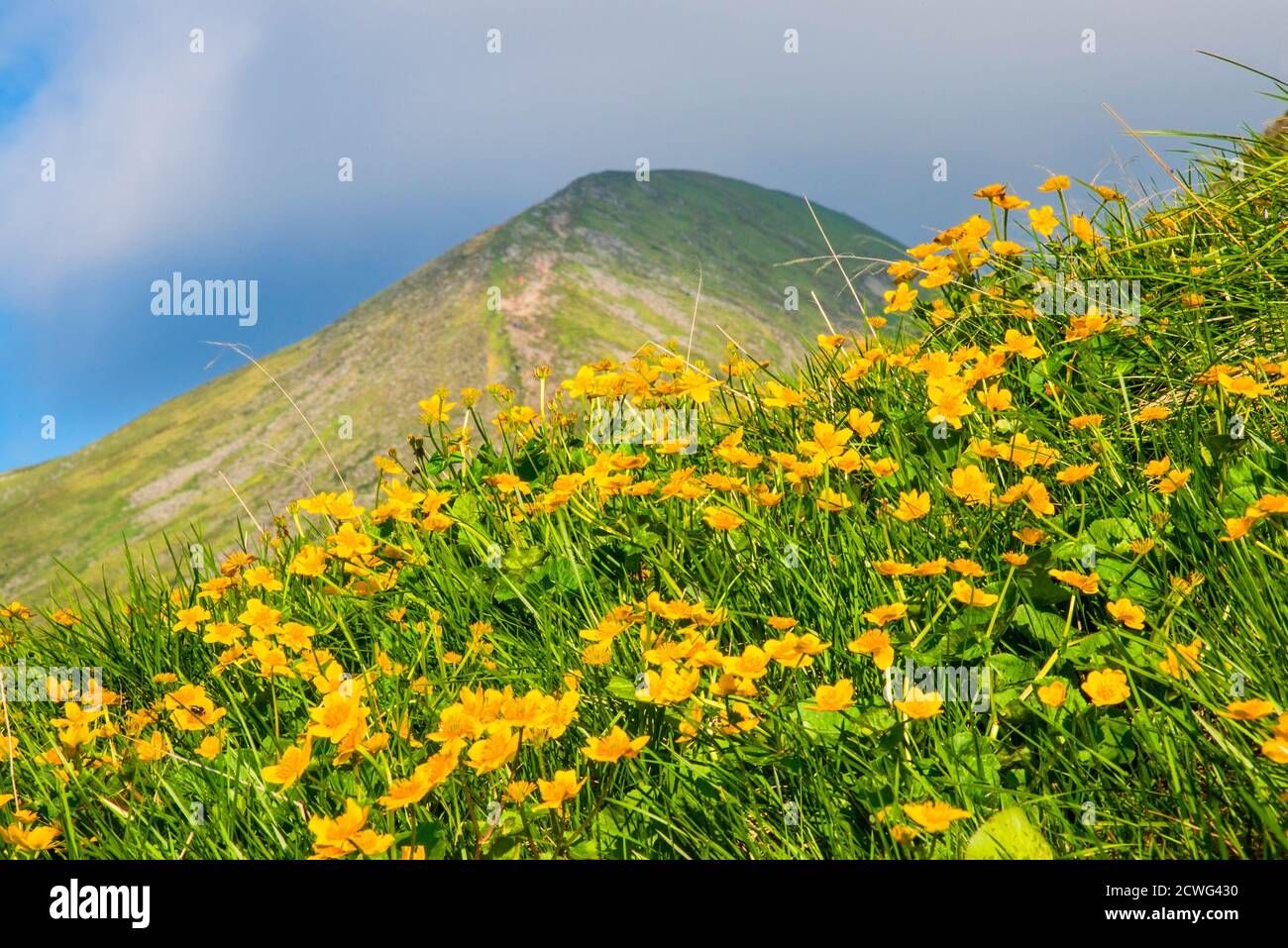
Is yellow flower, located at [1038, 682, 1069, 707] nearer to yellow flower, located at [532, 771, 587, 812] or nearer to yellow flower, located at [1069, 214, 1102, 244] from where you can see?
yellow flower, located at [532, 771, 587, 812]

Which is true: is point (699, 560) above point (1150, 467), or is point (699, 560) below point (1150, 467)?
below

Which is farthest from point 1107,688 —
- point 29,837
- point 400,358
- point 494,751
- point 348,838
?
point 400,358

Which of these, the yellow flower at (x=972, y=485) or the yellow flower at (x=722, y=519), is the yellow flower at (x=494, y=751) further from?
the yellow flower at (x=972, y=485)

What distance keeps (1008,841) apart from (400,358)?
122 meters

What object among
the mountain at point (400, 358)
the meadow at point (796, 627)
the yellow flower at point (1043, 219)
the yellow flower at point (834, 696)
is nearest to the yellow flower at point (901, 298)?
the meadow at point (796, 627)

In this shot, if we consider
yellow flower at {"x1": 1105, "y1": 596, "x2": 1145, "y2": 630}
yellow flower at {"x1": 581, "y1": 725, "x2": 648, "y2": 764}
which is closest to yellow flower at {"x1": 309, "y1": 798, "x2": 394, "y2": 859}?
yellow flower at {"x1": 581, "y1": 725, "x2": 648, "y2": 764}

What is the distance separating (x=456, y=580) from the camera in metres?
3.75

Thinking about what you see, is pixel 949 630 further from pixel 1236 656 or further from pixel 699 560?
pixel 699 560

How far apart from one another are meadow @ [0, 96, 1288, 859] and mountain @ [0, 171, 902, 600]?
298 feet

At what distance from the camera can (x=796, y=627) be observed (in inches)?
115

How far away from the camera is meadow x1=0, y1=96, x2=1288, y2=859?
7.27ft

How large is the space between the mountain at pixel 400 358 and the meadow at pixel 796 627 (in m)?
90.8
